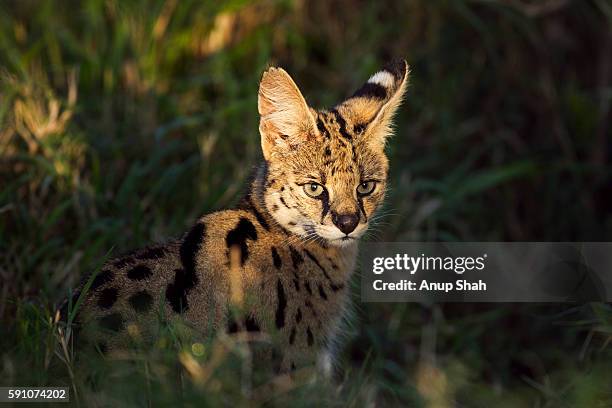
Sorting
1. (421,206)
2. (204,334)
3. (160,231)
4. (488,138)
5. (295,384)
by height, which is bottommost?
(295,384)

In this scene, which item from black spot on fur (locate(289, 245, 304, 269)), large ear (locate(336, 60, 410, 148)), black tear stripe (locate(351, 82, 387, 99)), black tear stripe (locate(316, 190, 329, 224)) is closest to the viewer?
black tear stripe (locate(316, 190, 329, 224))

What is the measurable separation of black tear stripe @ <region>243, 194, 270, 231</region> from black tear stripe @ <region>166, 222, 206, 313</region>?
1.19 ft

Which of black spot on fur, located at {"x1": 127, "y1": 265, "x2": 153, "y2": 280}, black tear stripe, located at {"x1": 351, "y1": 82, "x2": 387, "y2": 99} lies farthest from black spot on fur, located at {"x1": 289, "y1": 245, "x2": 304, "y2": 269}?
black tear stripe, located at {"x1": 351, "y1": 82, "x2": 387, "y2": 99}

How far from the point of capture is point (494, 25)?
707 cm

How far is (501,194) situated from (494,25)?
4.62ft

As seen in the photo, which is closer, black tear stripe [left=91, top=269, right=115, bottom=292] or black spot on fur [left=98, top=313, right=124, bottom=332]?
black spot on fur [left=98, top=313, right=124, bottom=332]

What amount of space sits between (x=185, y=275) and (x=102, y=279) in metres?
0.34

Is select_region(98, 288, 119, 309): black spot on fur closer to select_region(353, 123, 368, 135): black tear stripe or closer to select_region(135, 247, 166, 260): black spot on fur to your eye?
select_region(135, 247, 166, 260): black spot on fur

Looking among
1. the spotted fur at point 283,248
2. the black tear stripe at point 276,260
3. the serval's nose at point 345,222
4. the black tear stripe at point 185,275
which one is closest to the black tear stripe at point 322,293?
the spotted fur at point 283,248

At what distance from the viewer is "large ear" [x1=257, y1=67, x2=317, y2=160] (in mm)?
3961

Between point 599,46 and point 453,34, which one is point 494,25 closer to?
point 453,34

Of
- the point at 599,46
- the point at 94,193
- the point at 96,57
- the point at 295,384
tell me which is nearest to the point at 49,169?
the point at 94,193

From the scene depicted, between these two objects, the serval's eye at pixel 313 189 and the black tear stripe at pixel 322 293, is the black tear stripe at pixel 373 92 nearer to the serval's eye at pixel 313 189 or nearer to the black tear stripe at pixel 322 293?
the serval's eye at pixel 313 189

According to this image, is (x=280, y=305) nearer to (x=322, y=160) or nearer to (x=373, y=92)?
(x=322, y=160)
